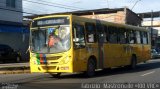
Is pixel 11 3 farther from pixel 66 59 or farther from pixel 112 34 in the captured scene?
pixel 66 59

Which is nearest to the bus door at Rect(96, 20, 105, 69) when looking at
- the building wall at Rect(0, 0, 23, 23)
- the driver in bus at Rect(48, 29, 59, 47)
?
the driver in bus at Rect(48, 29, 59, 47)

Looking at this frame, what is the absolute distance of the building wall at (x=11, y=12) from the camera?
41.6m

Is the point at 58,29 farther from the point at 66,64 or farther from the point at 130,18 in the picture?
the point at 130,18

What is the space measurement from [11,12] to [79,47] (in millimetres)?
25541

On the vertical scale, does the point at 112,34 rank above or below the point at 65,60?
above

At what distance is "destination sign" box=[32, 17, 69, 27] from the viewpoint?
1866 cm

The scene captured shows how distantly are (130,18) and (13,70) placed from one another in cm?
3931

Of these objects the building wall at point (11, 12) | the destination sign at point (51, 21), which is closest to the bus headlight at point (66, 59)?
the destination sign at point (51, 21)

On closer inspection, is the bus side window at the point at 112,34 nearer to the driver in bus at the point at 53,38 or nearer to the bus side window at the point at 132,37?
the bus side window at the point at 132,37

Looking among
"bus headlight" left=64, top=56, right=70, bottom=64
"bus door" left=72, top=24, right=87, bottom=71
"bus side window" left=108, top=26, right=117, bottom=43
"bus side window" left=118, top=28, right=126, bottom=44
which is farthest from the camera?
"bus side window" left=118, top=28, right=126, bottom=44

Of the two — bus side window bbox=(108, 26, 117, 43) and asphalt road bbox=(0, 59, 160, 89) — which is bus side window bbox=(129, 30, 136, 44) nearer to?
bus side window bbox=(108, 26, 117, 43)

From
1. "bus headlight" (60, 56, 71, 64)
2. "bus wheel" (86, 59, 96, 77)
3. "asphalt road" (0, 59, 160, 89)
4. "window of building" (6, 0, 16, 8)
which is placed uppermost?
"window of building" (6, 0, 16, 8)

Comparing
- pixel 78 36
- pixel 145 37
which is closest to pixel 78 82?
pixel 78 36

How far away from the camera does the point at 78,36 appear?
62.0 ft
